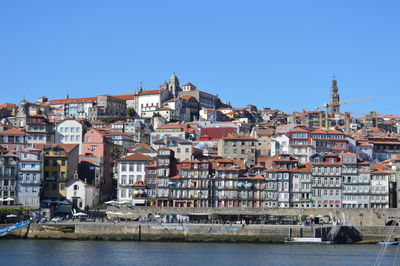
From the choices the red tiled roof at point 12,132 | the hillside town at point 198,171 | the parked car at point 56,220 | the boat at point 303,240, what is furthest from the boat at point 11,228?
the boat at point 303,240

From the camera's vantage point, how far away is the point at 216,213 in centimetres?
8475

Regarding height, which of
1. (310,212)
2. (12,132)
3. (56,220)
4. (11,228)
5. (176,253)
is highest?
(12,132)

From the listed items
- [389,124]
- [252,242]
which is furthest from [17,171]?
[389,124]

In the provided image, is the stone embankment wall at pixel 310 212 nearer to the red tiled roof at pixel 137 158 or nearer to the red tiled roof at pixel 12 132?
the red tiled roof at pixel 137 158

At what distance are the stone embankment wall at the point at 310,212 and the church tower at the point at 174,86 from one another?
3753 inches

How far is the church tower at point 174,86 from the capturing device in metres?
182

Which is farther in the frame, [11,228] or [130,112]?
[130,112]

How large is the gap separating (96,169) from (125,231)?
21.2m

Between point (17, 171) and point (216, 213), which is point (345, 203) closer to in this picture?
point (216, 213)

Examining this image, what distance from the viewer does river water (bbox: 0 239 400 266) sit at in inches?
2418

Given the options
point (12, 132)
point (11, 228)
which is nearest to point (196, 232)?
point (11, 228)

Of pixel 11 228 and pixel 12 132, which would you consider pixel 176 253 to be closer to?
pixel 11 228

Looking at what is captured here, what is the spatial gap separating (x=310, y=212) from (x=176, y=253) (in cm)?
2319

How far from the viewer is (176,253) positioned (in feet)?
219
